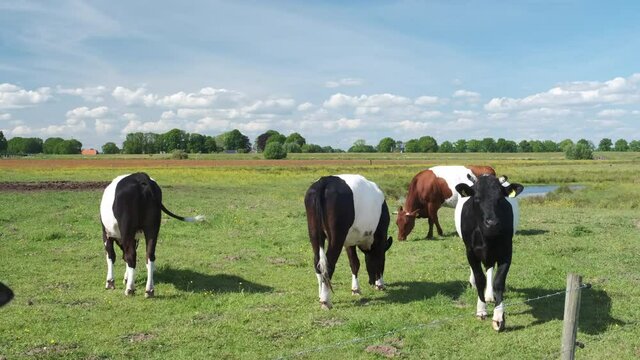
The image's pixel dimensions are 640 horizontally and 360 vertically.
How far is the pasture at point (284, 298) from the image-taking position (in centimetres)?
744

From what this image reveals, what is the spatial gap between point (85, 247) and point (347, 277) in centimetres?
748

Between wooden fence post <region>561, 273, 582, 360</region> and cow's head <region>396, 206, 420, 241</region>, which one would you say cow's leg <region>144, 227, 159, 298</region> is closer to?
wooden fence post <region>561, 273, 582, 360</region>

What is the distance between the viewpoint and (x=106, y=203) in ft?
35.7

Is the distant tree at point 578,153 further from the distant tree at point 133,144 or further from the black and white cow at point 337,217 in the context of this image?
the black and white cow at point 337,217

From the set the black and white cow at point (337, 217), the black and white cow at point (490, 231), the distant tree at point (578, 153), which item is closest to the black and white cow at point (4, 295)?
the black and white cow at point (337, 217)

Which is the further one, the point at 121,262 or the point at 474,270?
the point at 121,262

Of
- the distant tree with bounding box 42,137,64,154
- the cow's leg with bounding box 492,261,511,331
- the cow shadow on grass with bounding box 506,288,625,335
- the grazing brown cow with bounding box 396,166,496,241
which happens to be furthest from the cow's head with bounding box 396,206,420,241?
the distant tree with bounding box 42,137,64,154

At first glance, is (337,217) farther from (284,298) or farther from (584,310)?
(584,310)

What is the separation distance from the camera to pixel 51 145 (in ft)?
548

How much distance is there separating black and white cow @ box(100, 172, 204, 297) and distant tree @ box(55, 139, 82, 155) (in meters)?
167

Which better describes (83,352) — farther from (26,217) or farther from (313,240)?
(26,217)

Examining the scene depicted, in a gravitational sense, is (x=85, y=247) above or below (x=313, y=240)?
below

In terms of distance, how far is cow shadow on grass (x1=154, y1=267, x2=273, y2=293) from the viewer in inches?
422

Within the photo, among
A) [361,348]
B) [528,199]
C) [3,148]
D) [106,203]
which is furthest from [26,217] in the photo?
[3,148]
